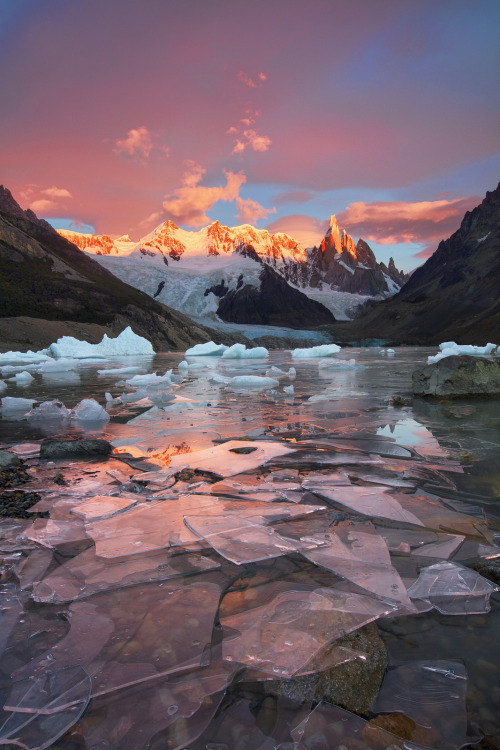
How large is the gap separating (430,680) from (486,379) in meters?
12.1

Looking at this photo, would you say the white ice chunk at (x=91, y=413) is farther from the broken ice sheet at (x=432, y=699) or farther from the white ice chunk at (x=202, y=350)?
the white ice chunk at (x=202, y=350)

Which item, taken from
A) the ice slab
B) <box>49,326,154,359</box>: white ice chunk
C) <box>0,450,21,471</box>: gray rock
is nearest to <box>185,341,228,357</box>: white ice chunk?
<box>49,326,154,359</box>: white ice chunk

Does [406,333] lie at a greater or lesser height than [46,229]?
lesser

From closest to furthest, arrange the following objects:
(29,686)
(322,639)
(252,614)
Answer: (29,686) → (322,639) → (252,614)

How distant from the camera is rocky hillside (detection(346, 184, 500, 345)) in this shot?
10784 centimetres

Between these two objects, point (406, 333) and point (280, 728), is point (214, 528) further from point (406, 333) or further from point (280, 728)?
point (406, 333)

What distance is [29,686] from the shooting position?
2.10 metres

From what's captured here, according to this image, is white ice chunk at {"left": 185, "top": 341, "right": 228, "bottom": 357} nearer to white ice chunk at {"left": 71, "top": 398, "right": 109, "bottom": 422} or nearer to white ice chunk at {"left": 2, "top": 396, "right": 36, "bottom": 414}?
white ice chunk at {"left": 2, "top": 396, "right": 36, "bottom": 414}

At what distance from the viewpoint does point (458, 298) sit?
424ft

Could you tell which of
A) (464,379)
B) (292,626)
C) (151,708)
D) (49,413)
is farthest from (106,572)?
(464,379)

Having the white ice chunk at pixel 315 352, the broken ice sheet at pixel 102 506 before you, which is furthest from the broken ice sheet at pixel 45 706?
the white ice chunk at pixel 315 352

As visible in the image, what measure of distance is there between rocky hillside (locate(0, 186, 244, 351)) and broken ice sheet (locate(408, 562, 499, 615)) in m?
63.5

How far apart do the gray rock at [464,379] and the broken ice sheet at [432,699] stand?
444 inches

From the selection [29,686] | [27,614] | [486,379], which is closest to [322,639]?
[29,686]
